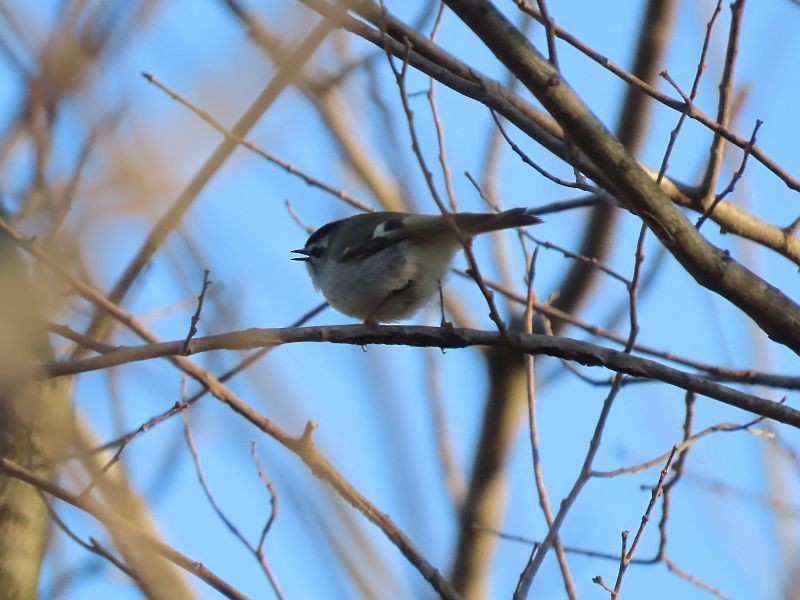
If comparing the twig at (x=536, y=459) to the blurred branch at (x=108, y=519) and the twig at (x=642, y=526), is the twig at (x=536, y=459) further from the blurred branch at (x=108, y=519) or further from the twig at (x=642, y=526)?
the blurred branch at (x=108, y=519)

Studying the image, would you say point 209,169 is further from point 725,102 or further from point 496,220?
point 725,102

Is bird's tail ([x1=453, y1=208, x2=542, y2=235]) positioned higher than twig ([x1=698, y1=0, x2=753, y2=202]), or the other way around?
twig ([x1=698, y1=0, x2=753, y2=202])

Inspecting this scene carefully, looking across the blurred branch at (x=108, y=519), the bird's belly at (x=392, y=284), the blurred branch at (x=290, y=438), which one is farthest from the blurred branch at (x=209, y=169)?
the bird's belly at (x=392, y=284)

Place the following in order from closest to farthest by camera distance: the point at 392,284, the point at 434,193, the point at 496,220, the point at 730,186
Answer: the point at 434,193, the point at 730,186, the point at 496,220, the point at 392,284

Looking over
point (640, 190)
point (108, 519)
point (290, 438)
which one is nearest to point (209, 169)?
point (290, 438)

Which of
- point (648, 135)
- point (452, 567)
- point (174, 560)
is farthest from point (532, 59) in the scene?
point (452, 567)

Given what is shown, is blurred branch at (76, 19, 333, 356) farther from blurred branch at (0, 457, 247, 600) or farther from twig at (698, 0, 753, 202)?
twig at (698, 0, 753, 202)

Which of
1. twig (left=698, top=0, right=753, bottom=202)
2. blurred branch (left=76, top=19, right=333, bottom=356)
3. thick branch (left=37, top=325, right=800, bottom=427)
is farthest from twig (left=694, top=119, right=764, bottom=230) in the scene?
blurred branch (left=76, top=19, right=333, bottom=356)

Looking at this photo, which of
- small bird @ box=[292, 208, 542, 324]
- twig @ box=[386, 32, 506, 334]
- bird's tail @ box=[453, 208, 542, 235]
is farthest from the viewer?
small bird @ box=[292, 208, 542, 324]

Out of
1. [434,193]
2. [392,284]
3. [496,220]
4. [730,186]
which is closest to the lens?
[434,193]

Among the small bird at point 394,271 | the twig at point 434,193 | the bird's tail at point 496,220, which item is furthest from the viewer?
the small bird at point 394,271

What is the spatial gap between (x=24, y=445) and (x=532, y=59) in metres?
2.16

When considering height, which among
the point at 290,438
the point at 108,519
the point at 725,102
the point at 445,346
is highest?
the point at 725,102

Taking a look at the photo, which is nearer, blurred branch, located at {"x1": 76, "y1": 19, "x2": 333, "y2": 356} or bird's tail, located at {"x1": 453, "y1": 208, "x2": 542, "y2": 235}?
blurred branch, located at {"x1": 76, "y1": 19, "x2": 333, "y2": 356}
